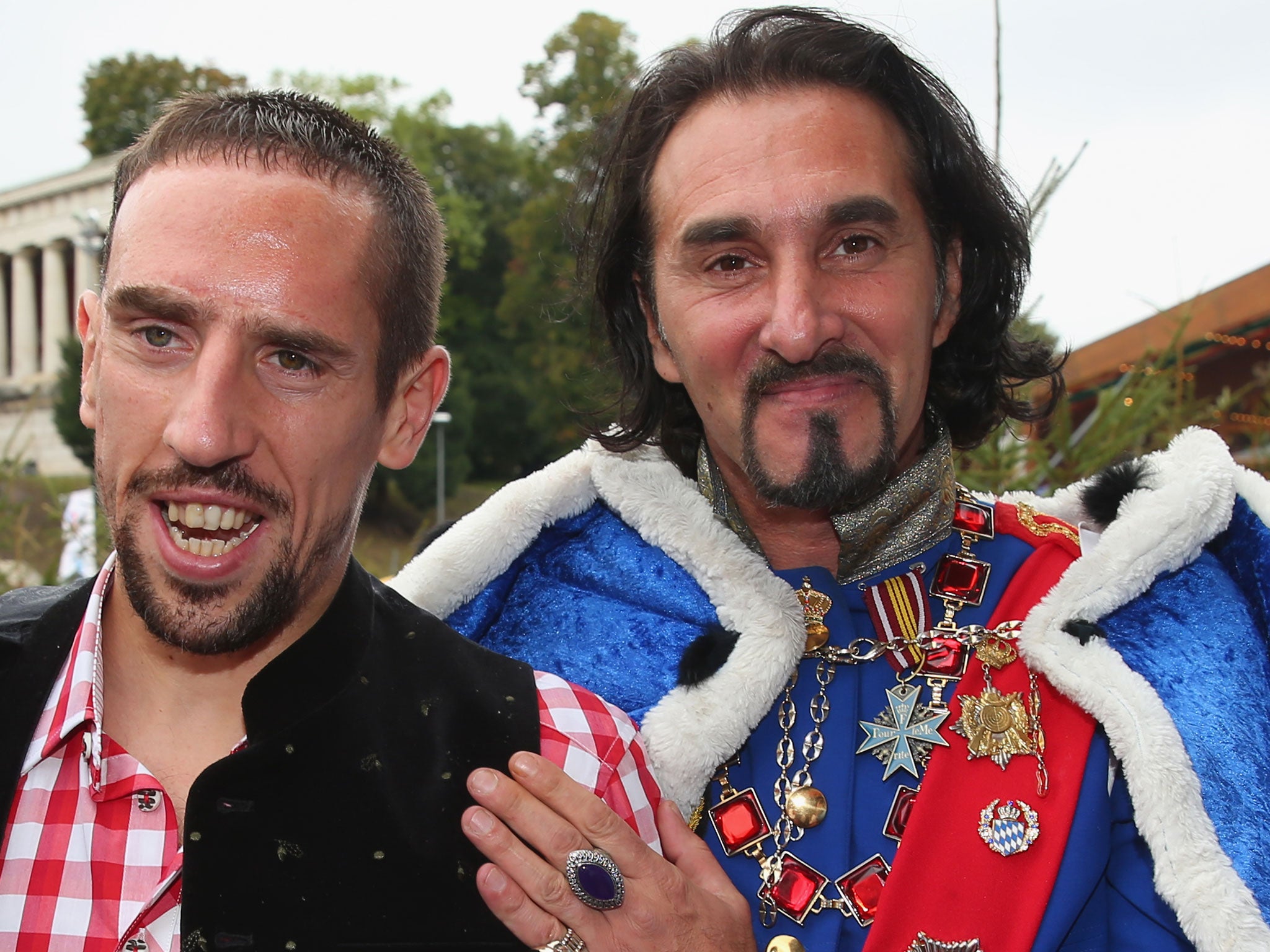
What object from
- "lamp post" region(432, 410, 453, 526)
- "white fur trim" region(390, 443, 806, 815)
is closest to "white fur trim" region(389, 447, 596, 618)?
"white fur trim" region(390, 443, 806, 815)

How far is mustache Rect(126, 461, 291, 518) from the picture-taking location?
1.62 meters

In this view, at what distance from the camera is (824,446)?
7.27 feet

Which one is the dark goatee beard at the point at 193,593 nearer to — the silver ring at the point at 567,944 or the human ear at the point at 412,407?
the human ear at the point at 412,407

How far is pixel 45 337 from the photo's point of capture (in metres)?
41.0

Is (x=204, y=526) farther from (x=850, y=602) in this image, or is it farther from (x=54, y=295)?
(x=54, y=295)

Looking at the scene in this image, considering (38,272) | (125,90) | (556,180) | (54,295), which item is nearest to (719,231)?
(556,180)

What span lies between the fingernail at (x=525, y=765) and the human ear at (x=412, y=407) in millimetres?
533

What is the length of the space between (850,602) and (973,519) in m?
0.34

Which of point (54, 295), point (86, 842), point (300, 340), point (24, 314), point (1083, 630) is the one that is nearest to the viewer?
point (86, 842)

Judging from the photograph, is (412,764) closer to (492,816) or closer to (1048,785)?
(492,816)

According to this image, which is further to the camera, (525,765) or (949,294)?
(949,294)

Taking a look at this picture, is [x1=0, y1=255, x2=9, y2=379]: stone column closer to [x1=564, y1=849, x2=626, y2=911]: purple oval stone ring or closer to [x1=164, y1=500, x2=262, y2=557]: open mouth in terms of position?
[x1=164, y1=500, x2=262, y2=557]: open mouth

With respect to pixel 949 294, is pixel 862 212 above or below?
above

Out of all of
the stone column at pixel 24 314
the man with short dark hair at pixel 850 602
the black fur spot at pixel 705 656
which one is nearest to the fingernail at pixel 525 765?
the man with short dark hair at pixel 850 602
